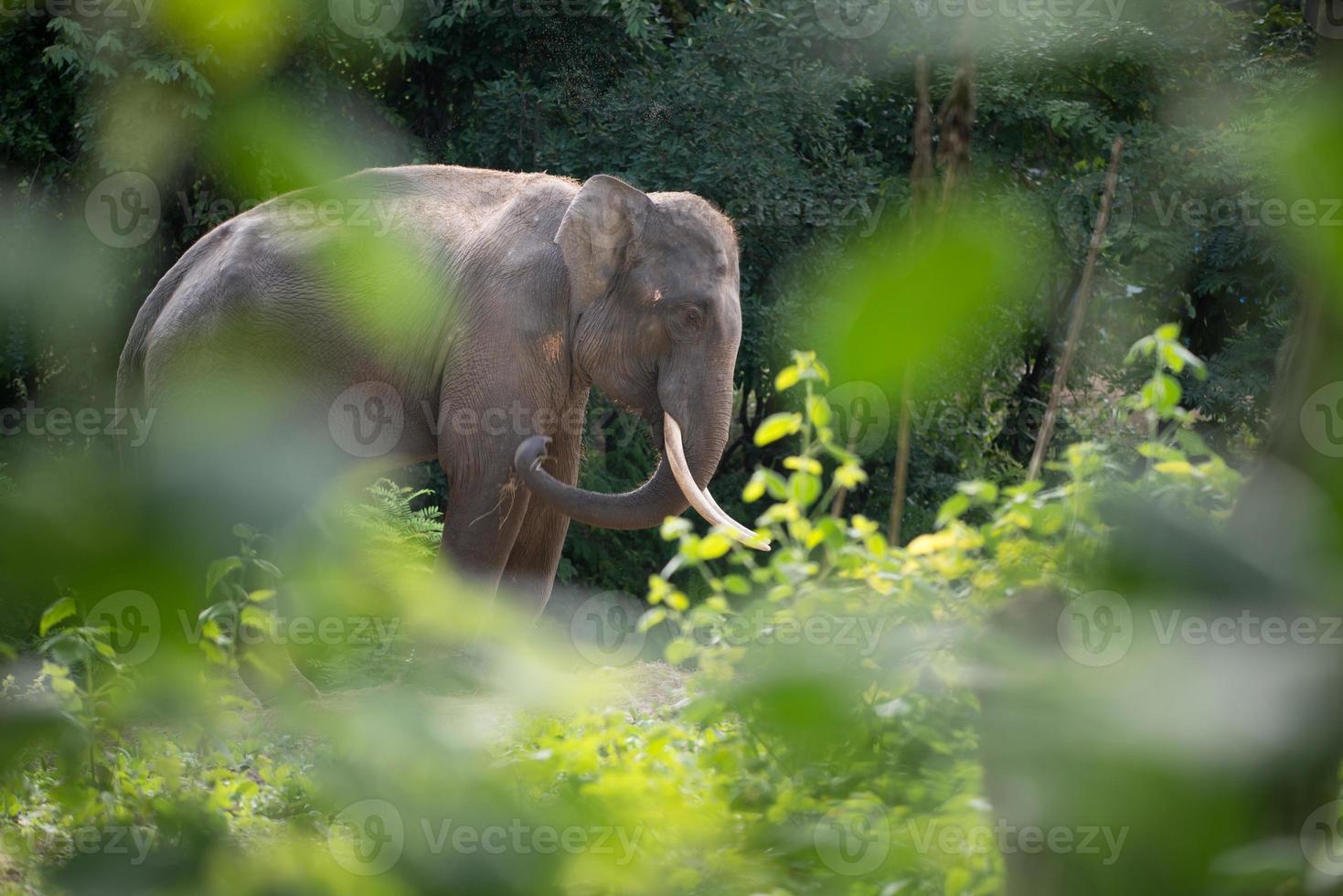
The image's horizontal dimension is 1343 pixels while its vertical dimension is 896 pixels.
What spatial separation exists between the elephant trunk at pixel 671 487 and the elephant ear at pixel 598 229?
0.61 meters

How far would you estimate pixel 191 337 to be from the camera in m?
5.66

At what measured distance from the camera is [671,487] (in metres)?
5.89

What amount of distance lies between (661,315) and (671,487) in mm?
679

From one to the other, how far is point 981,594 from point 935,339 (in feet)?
3.51

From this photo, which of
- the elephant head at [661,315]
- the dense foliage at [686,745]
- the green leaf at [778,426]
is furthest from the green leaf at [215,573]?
the elephant head at [661,315]

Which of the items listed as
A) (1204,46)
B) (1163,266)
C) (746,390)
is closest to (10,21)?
(746,390)

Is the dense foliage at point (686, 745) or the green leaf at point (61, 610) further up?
the green leaf at point (61, 610)

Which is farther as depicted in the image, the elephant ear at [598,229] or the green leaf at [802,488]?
the elephant ear at [598,229]

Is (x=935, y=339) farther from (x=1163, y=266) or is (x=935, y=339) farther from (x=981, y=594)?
(x=1163, y=266)

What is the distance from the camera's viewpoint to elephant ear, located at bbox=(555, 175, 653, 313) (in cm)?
580

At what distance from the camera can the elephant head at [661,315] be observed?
5801mm

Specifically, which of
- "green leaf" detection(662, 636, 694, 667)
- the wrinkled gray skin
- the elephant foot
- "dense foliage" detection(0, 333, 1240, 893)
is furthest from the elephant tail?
the elephant foot

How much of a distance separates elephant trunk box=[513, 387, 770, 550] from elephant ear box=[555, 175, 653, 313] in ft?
1.99

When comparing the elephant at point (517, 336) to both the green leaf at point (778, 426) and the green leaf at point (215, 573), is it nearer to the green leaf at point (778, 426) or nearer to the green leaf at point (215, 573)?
the green leaf at point (778, 426)
